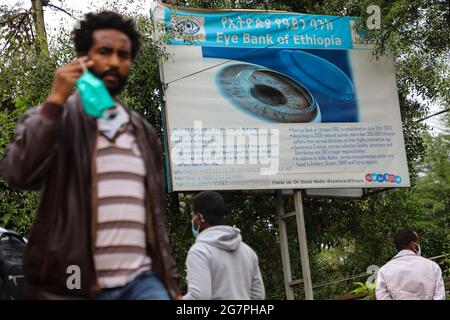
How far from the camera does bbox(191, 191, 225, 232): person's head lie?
17.0 feet

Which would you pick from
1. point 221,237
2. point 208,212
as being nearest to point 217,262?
point 221,237

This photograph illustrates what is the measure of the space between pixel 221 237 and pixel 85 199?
7.09ft

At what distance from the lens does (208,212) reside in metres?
5.17

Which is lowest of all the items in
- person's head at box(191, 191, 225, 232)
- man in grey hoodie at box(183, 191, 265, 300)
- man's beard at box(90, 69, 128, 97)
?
man in grey hoodie at box(183, 191, 265, 300)

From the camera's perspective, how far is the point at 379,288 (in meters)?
6.56

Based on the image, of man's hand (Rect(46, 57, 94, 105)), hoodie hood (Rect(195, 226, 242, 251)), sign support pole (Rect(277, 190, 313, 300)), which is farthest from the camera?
sign support pole (Rect(277, 190, 313, 300))

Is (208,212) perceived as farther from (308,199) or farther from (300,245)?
(308,199)

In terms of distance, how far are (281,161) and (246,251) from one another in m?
7.15

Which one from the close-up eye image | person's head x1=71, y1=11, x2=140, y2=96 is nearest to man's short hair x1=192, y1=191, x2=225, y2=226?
person's head x1=71, y1=11, x2=140, y2=96

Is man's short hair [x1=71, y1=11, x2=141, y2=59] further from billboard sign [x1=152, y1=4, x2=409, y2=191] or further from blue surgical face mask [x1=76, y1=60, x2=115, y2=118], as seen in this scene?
billboard sign [x1=152, y1=4, x2=409, y2=191]

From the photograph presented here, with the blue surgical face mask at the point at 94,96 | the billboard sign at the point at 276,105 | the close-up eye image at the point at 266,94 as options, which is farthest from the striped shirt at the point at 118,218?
the close-up eye image at the point at 266,94

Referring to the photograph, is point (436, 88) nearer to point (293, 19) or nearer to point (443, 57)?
point (443, 57)

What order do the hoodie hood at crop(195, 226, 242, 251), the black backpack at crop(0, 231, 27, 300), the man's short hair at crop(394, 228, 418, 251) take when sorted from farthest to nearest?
1. the man's short hair at crop(394, 228, 418, 251)
2. the hoodie hood at crop(195, 226, 242, 251)
3. the black backpack at crop(0, 231, 27, 300)

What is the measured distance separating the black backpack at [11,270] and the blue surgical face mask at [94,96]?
5.87 ft
